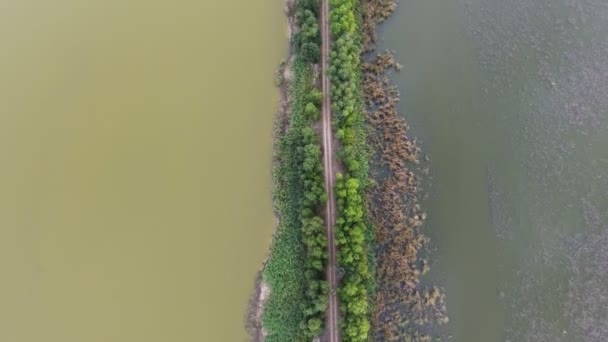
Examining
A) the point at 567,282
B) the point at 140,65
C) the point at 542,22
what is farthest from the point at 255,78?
the point at 567,282

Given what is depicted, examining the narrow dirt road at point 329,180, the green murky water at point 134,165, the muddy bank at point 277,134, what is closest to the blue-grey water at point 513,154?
the narrow dirt road at point 329,180

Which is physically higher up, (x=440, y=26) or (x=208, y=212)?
(x=440, y=26)

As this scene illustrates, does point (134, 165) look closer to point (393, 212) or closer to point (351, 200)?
point (351, 200)

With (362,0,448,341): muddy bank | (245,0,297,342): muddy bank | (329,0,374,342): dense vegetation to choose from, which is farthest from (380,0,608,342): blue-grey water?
(245,0,297,342): muddy bank

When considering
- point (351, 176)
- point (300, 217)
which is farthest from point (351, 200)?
point (300, 217)

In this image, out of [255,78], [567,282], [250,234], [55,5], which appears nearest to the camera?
[567,282]

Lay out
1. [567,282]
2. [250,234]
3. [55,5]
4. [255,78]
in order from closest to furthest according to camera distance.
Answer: [567,282] < [250,234] < [255,78] < [55,5]

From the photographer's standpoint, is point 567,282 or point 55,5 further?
point 55,5

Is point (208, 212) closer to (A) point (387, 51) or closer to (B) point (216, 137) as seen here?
(B) point (216, 137)
